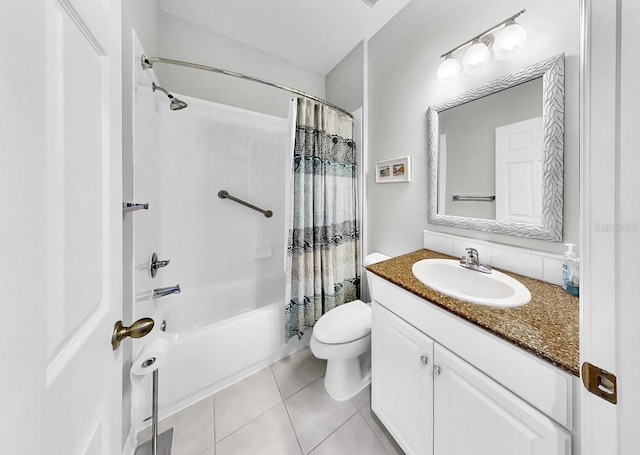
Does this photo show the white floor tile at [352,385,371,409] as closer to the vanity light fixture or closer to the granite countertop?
the granite countertop

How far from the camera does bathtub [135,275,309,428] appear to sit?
126cm

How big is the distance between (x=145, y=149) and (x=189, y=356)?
1.22 meters

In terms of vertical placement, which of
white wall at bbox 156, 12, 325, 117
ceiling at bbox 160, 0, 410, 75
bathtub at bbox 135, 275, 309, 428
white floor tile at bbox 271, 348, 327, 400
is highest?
ceiling at bbox 160, 0, 410, 75

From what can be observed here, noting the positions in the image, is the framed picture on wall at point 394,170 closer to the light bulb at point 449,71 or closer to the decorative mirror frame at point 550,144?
the light bulb at point 449,71

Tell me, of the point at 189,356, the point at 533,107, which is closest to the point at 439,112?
→ the point at 533,107

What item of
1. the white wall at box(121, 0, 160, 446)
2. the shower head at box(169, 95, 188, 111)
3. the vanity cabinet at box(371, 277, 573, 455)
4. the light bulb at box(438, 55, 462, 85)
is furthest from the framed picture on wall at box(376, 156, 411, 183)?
the white wall at box(121, 0, 160, 446)

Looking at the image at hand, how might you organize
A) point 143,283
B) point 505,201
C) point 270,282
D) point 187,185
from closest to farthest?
point 505,201
point 143,283
point 187,185
point 270,282

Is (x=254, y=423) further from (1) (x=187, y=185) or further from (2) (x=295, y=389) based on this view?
(1) (x=187, y=185)

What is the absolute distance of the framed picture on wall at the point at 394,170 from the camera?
155cm

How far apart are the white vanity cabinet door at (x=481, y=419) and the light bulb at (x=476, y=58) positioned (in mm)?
1335

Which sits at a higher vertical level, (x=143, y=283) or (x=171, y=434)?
(x=143, y=283)

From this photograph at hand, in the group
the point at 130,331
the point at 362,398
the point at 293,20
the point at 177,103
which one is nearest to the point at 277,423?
the point at 362,398

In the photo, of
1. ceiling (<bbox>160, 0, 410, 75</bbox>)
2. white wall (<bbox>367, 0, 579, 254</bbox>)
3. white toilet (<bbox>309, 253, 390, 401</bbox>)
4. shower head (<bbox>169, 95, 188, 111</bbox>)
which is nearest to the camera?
white wall (<bbox>367, 0, 579, 254</bbox>)
